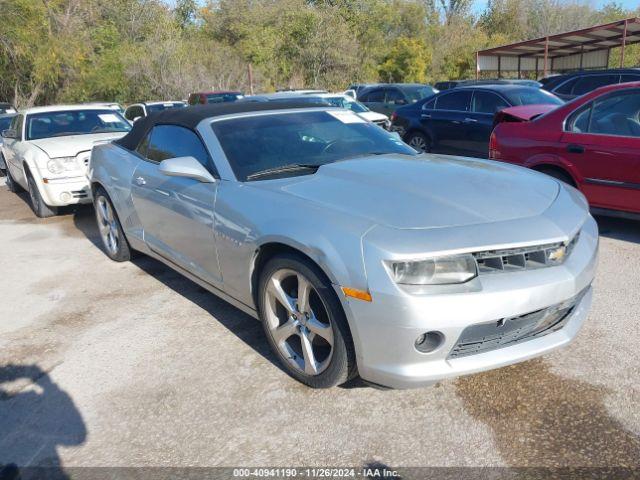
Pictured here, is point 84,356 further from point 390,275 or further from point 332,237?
point 390,275

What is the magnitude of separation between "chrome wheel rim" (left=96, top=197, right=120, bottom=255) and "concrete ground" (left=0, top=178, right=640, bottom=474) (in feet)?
4.12

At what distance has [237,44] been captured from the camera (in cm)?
4009

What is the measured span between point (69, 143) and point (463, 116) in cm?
632

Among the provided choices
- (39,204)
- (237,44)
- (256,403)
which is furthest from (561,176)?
(237,44)

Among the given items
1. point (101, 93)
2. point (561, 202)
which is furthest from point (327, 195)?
point (101, 93)

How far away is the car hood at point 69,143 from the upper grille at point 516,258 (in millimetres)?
5944

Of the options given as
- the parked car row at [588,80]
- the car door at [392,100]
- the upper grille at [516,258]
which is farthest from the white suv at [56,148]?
the parked car row at [588,80]

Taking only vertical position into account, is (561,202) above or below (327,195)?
below

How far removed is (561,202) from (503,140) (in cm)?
331

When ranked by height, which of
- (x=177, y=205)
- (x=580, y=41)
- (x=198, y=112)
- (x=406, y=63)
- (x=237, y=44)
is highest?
(x=237, y=44)

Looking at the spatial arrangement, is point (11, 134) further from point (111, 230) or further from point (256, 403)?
point (256, 403)

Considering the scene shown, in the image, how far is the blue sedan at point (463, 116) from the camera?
926cm

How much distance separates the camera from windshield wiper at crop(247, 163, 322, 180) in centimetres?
339

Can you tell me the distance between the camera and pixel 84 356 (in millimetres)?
3596
